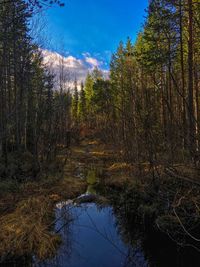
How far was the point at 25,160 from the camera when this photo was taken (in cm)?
1592

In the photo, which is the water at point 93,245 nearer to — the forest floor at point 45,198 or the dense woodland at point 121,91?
the forest floor at point 45,198

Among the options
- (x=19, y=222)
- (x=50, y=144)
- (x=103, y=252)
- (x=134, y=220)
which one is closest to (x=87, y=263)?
(x=103, y=252)

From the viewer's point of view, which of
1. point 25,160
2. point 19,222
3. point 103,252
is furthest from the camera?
point 25,160

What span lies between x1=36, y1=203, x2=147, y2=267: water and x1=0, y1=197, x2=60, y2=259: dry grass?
1.08 feet

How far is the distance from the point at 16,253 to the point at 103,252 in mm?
2096

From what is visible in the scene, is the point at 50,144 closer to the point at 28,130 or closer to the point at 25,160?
the point at 25,160

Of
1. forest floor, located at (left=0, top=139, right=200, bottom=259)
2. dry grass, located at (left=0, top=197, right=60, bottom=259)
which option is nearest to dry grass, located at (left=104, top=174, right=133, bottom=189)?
forest floor, located at (left=0, top=139, right=200, bottom=259)

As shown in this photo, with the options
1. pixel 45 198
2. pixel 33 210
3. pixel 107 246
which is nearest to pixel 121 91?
pixel 45 198

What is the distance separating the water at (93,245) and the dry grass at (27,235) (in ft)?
1.08

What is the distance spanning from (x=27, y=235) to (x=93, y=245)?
1.75 m

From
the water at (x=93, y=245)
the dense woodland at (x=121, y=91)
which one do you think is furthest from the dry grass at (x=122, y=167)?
the water at (x=93, y=245)

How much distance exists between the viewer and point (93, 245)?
7098mm

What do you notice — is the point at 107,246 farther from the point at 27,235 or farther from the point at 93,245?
the point at 27,235

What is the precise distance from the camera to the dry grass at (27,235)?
20.7ft
